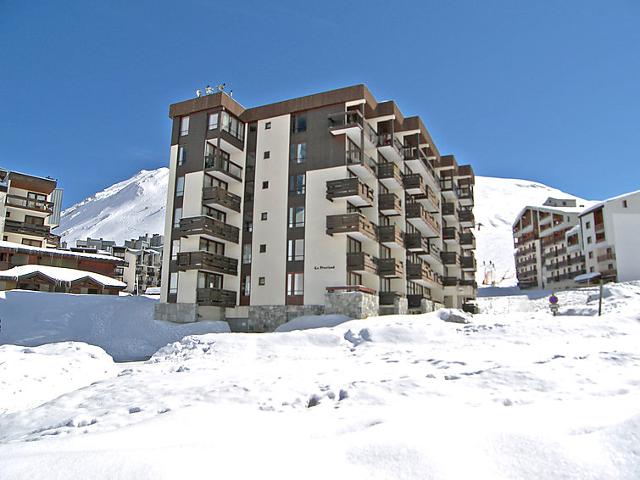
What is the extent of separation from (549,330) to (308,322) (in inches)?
676

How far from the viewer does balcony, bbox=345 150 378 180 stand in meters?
37.5

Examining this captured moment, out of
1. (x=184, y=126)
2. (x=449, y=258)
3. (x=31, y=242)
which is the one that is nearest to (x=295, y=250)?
(x=184, y=126)

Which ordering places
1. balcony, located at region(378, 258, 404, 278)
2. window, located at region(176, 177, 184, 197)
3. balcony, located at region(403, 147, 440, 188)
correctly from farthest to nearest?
balcony, located at region(403, 147, 440, 188)
window, located at region(176, 177, 184, 197)
balcony, located at region(378, 258, 404, 278)

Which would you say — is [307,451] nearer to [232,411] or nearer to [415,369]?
[232,411]

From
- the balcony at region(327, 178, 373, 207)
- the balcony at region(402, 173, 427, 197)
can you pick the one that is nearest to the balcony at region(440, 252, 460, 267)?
the balcony at region(402, 173, 427, 197)

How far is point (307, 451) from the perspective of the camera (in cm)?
649

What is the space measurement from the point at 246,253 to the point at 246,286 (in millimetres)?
2837

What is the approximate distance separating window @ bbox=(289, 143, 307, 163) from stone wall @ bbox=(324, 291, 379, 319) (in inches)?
461

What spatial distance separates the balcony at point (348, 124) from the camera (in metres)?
37.0

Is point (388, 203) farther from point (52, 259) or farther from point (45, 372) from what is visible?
point (52, 259)

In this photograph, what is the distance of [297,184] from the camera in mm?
39250

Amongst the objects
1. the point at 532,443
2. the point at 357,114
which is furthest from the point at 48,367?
the point at 357,114

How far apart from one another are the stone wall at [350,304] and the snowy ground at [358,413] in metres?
13.1

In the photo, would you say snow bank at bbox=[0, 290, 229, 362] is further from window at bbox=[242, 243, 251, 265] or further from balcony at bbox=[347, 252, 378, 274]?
balcony at bbox=[347, 252, 378, 274]
